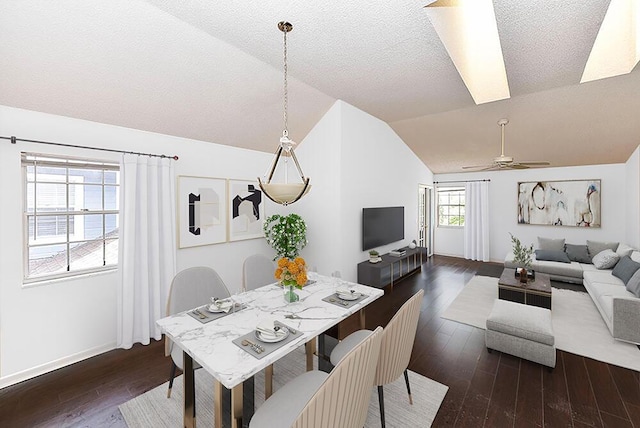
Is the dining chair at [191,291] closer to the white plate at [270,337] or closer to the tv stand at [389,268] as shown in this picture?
the white plate at [270,337]

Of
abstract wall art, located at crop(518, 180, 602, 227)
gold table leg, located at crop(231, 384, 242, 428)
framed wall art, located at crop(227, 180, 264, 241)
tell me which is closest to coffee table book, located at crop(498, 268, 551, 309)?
abstract wall art, located at crop(518, 180, 602, 227)

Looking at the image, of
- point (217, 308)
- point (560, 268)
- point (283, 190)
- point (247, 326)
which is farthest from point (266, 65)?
point (560, 268)

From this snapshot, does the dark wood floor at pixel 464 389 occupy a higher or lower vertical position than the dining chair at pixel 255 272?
lower

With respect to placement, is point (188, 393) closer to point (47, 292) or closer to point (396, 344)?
point (396, 344)

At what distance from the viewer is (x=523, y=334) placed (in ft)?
8.83

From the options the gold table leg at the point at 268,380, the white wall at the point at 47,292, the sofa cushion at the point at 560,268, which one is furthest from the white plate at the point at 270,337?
the sofa cushion at the point at 560,268

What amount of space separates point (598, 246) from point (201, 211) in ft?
23.8

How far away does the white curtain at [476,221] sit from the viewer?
6883mm

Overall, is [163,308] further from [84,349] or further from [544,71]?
[544,71]

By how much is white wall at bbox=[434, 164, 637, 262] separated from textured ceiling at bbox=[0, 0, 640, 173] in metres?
1.62

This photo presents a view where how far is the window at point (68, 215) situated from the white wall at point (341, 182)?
2.61 meters

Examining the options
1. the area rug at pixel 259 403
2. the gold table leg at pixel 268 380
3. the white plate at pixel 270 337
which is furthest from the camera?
the gold table leg at pixel 268 380

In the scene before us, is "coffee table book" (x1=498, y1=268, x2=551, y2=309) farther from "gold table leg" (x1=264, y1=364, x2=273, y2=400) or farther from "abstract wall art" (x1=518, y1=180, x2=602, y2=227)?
"gold table leg" (x1=264, y1=364, x2=273, y2=400)

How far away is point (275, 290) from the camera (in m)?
2.57
